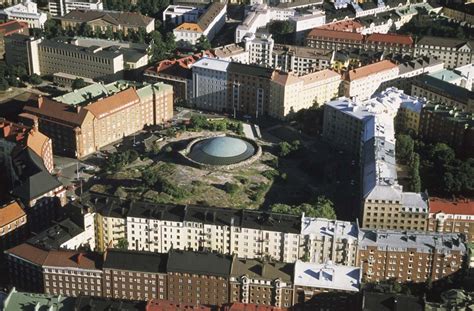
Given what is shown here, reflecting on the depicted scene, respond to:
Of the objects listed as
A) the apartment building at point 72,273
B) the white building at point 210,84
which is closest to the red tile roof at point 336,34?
the white building at point 210,84

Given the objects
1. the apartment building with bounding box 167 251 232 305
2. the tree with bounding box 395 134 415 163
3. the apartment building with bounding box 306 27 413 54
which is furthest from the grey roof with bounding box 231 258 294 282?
the apartment building with bounding box 306 27 413 54

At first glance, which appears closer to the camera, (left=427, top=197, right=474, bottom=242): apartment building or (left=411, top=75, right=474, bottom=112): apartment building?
(left=427, top=197, right=474, bottom=242): apartment building

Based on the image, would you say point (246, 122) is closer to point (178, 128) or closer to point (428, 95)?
point (178, 128)

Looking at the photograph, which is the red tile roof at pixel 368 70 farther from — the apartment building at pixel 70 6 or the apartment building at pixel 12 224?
the apartment building at pixel 70 6

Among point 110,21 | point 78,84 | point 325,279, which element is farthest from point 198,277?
point 110,21

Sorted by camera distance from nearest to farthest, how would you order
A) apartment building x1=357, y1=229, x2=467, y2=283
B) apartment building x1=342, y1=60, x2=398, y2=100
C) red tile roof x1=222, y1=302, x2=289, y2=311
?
red tile roof x1=222, y1=302, x2=289, y2=311 < apartment building x1=357, y1=229, x2=467, y2=283 < apartment building x1=342, y1=60, x2=398, y2=100

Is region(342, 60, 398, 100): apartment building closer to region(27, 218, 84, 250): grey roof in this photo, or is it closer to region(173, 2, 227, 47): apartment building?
region(173, 2, 227, 47): apartment building

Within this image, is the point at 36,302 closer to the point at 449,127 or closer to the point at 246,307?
the point at 246,307
